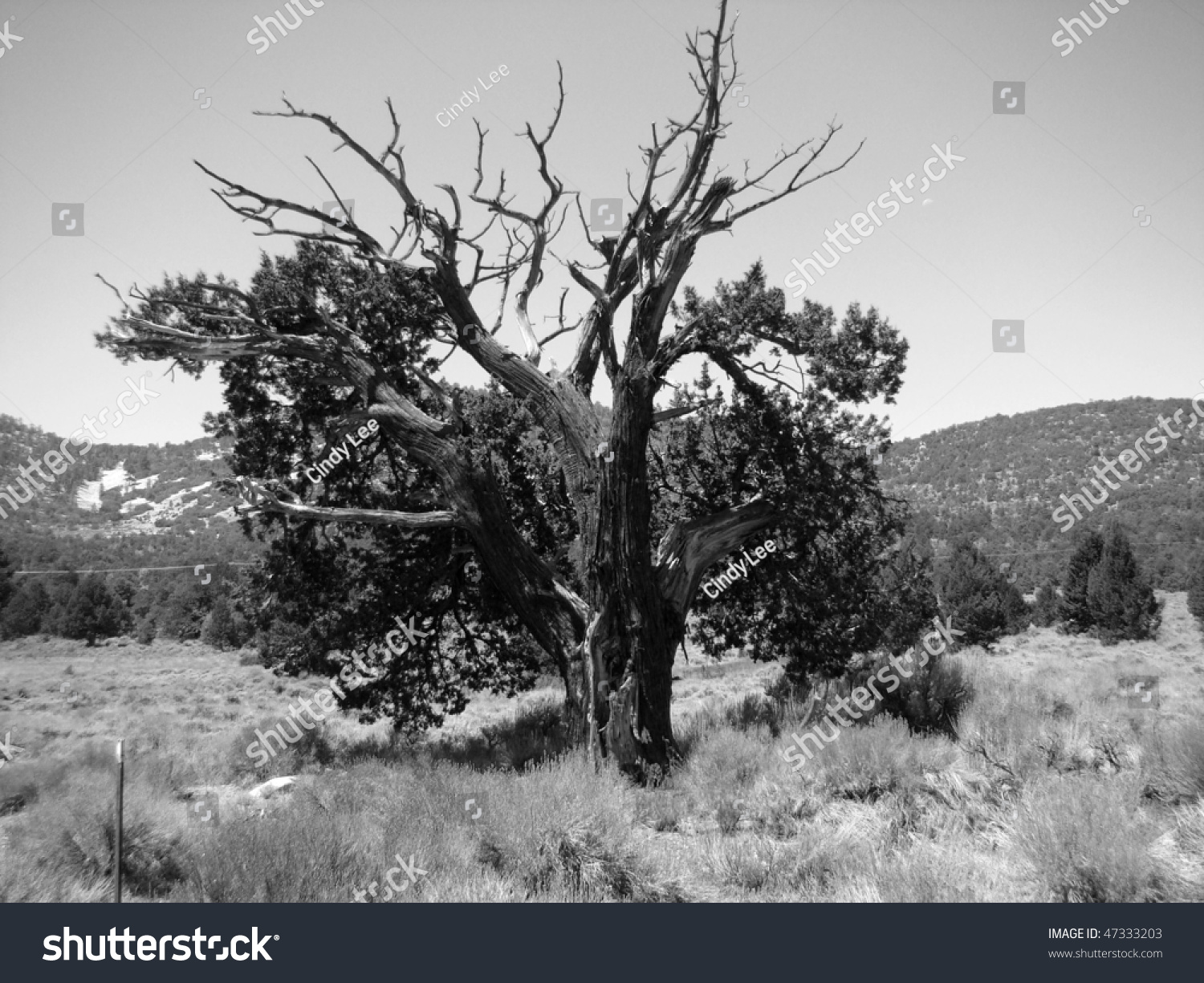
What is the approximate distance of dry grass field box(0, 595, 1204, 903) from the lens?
182 inches

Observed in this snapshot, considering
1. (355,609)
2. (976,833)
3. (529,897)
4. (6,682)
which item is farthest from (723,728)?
(6,682)

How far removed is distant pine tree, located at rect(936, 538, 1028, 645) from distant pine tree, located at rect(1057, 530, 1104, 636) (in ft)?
7.36

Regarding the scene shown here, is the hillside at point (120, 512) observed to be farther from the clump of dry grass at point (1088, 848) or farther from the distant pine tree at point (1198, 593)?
the distant pine tree at point (1198, 593)

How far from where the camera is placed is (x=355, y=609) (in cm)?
1152

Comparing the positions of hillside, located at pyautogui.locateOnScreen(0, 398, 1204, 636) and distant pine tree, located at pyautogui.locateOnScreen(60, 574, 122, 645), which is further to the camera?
hillside, located at pyautogui.locateOnScreen(0, 398, 1204, 636)

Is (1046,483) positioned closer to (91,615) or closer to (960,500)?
(960,500)

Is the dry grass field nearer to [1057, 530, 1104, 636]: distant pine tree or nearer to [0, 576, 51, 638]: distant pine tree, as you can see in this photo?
[1057, 530, 1104, 636]: distant pine tree

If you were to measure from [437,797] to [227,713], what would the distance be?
17.2 m

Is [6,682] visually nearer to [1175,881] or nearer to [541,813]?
[541,813]

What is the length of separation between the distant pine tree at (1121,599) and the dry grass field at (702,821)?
3011 centimetres

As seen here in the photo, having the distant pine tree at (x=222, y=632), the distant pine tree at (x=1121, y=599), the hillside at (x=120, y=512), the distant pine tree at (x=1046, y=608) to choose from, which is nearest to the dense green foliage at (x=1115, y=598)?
the distant pine tree at (x=1121, y=599)

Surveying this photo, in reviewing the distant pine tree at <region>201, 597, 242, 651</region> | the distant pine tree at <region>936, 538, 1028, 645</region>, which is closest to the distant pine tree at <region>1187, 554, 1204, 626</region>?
the distant pine tree at <region>936, 538, 1028, 645</region>

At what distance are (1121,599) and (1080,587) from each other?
10.9 feet

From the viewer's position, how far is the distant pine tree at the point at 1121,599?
34.5 m
